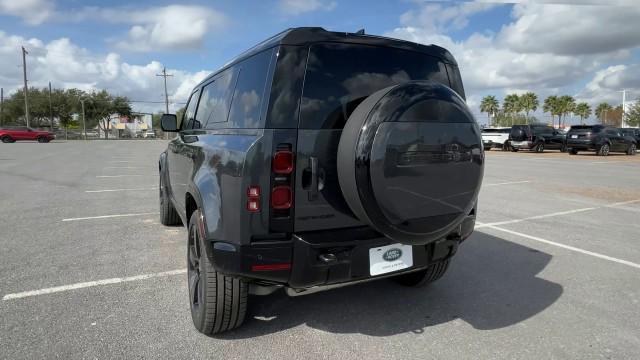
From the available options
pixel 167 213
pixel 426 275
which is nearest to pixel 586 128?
pixel 426 275

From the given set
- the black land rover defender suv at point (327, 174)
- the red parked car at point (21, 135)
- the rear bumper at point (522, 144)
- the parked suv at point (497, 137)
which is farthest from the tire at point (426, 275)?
the red parked car at point (21, 135)

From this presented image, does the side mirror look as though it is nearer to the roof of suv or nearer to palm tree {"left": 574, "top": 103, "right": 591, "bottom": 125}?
the roof of suv

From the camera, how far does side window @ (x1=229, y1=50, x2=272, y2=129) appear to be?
247 cm

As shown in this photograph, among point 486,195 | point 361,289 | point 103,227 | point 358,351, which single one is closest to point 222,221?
point 358,351

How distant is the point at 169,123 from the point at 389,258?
129 inches

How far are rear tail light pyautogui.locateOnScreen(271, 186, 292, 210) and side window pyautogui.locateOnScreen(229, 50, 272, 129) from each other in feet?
1.28

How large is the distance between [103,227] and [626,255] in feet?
21.2

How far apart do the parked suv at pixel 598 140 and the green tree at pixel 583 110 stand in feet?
249

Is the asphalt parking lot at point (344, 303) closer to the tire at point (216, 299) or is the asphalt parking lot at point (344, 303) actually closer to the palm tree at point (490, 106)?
the tire at point (216, 299)

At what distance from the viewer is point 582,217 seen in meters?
6.48

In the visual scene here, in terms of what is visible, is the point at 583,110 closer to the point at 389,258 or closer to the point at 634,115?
the point at 634,115

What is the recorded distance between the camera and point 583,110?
9119cm

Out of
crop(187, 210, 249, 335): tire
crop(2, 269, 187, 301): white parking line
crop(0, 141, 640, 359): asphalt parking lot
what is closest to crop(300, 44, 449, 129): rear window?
crop(187, 210, 249, 335): tire

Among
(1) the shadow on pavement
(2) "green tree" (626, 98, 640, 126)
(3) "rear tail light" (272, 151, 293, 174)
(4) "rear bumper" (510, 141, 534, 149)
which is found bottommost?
(1) the shadow on pavement
